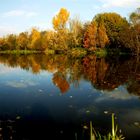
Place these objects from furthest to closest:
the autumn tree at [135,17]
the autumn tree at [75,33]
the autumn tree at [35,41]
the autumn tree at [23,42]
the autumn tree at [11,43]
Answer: the autumn tree at [11,43], the autumn tree at [23,42], the autumn tree at [35,41], the autumn tree at [75,33], the autumn tree at [135,17]

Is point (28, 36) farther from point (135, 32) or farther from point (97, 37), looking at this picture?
point (135, 32)

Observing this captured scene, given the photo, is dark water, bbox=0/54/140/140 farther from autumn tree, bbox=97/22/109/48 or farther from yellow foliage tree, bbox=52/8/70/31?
yellow foliage tree, bbox=52/8/70/31

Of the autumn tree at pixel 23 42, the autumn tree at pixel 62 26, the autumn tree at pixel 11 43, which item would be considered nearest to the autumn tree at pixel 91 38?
the autumn tree at pixel 62 26

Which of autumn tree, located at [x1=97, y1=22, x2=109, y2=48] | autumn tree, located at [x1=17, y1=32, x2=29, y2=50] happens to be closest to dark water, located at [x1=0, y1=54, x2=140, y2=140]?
autumn tree, located at [x1=97, y1=22, x2=109, y2=48]

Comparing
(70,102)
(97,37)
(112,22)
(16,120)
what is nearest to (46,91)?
(70,102)

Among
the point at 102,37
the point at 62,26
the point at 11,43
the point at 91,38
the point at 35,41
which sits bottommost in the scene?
the point at 11,43

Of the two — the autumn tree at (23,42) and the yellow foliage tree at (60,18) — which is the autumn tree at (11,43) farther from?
the yellow foliage tree at (60,18)

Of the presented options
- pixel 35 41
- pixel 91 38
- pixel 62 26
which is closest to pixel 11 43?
pixel 35 41

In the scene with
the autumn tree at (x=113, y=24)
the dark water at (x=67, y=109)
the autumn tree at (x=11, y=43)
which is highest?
the autumn tree at (x=113, y=24)

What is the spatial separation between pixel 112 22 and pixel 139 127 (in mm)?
65562

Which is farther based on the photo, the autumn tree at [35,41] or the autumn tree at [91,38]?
the autumn tree at [35,41]

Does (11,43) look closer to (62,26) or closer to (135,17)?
(62,26)

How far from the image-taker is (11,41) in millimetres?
109500

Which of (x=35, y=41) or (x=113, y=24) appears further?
(x=35, y=41)
